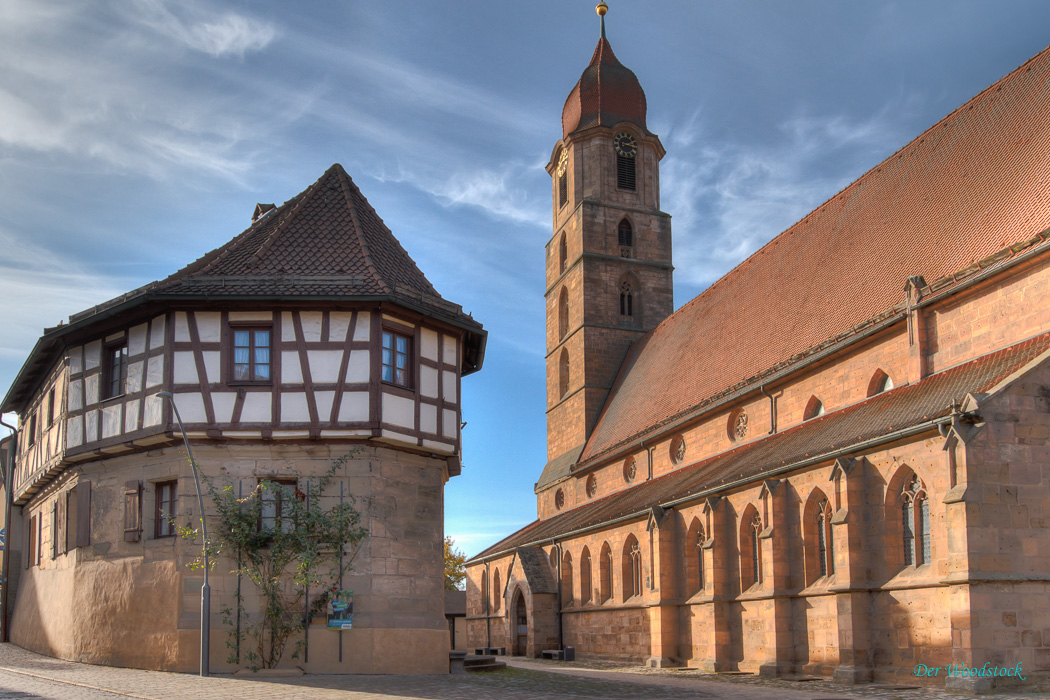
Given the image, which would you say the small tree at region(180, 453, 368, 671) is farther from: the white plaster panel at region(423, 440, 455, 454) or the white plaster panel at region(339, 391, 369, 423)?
the white plaster panel at region(423, 440, 455, 454)

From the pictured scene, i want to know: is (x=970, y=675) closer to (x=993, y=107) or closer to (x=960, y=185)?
(x=960, y=185)

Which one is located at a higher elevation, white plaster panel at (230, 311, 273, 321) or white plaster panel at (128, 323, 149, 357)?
white plaster panel at (230, 311, 273, 321)

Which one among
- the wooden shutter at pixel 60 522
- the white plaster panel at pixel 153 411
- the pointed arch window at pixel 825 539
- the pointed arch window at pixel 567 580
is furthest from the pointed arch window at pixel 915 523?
the pointed arch window at pixel 567 580

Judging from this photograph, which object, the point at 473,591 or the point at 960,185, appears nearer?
the point at 960,185

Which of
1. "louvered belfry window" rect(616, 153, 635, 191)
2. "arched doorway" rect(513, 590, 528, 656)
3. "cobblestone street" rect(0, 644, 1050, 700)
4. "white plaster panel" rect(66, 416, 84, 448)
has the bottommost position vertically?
"arched doorway" rect(513, 590, 528, 656)

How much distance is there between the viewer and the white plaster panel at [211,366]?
19344mm

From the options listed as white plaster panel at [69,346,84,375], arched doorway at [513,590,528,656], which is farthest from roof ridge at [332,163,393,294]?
arched doorway at [513,590,528,656]

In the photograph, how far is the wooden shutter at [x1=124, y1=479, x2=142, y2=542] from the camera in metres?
19.6

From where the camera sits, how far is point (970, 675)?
16844 millimetres

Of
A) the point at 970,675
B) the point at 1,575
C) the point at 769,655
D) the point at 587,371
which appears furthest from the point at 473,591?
the point at 970,675

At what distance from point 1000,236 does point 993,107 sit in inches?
184

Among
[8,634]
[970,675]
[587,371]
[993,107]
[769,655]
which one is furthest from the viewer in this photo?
[587,371]

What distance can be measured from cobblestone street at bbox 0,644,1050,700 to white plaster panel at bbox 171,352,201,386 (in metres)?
4.87

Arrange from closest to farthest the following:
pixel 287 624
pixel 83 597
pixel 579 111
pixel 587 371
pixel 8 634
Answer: pixel 287 624 < pixel 83 597 < pixel 8 634 < pixel 587 371 < pixel 579 111
